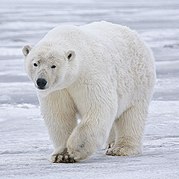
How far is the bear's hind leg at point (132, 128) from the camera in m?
5.71

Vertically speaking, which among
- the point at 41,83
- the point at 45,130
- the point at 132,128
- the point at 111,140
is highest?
the point at 41,83

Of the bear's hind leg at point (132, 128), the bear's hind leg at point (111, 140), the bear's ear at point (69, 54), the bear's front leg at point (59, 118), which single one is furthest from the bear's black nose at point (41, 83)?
the bear's hind leg at point (111, 140)

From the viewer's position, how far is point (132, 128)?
18.9 ft

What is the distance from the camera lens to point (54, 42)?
4.89 metres

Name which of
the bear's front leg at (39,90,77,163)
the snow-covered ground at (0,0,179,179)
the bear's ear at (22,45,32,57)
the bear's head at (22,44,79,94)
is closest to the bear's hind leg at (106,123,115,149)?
the snow-covered ground at (0,0,179,179)

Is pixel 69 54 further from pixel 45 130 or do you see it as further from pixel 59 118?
pixel 45 130

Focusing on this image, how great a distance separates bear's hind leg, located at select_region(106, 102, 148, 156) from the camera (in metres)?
5.71

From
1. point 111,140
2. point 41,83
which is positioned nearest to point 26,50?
point 41,83

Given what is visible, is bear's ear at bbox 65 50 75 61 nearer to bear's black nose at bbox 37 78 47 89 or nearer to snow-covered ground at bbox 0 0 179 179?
bear's black nose at bbox 37 78 47 89

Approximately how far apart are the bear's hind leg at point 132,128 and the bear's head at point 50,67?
3.47 ft

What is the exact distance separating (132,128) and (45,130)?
57.5 inches

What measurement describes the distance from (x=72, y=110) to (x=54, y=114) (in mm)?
141

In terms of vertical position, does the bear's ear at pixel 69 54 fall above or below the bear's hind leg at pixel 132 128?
above

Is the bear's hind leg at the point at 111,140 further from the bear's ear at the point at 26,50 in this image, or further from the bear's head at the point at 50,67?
the bear's ear at the point at 26,50
